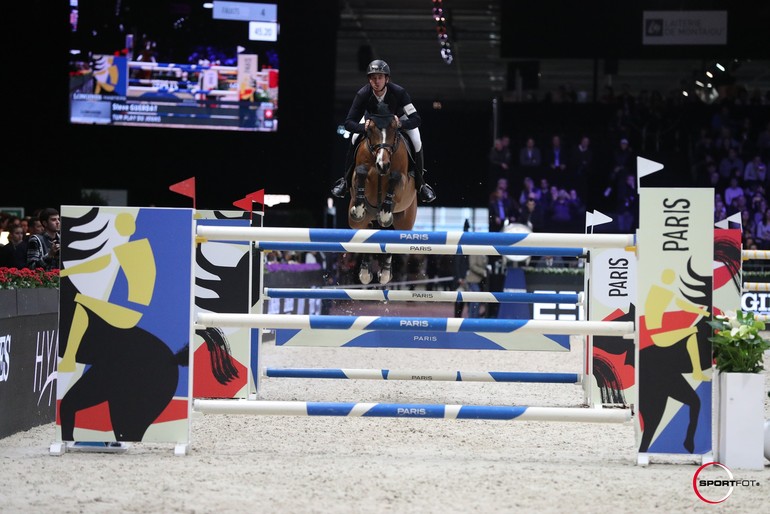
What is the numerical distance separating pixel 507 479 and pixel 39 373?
2.51 m

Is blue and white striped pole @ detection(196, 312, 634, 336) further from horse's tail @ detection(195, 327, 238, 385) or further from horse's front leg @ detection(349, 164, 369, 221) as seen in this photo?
horse's front leg @ detection(349, 164, 369, 221)

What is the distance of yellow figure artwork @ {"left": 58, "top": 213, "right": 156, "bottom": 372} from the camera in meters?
3.73

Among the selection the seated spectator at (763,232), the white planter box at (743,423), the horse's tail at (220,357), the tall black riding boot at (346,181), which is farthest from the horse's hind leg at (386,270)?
the seated spectator at (763,232)

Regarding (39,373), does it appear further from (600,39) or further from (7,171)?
(600,39)

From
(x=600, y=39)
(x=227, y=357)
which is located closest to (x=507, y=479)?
(x=227, y=357)

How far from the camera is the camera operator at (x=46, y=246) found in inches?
240

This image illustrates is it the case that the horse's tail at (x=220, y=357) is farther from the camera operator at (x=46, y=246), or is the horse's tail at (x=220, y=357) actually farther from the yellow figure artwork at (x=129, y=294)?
the yellow figure artwork at (x=129, y=294)

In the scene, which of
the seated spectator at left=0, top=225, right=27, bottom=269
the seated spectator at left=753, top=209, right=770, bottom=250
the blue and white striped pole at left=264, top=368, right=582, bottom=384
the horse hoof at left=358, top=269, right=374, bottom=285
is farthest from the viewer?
the seated spectator at left=753, top=209, right=770, bottom=250

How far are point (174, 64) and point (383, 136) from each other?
1021cm

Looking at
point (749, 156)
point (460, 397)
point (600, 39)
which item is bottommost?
point (460, 397)

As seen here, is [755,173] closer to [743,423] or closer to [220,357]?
[220,357]

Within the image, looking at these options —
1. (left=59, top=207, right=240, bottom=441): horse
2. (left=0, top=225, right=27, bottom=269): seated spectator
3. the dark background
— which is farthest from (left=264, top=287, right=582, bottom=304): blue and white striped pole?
the dark background

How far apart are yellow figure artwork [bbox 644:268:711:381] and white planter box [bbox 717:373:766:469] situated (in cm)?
13

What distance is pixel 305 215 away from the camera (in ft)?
52.9
